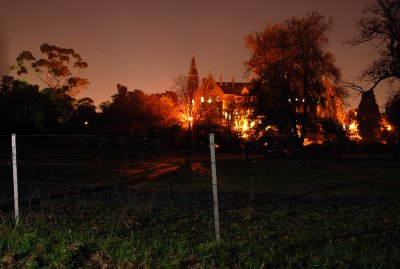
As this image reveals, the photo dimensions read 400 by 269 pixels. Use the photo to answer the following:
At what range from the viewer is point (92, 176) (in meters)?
18.8

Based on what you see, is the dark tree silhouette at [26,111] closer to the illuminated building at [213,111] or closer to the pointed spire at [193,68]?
the illuminated building at [213,111]

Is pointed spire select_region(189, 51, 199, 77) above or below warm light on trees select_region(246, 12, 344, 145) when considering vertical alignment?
above

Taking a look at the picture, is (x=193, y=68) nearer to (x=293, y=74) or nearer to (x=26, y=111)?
(x=26, y=111)

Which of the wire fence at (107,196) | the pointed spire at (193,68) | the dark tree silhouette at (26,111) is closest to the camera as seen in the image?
the wire fence at (107,196)

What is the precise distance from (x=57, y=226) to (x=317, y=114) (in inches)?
1268

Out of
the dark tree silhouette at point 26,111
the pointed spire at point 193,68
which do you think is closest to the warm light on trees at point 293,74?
the dark tree silhouette at point 26,111

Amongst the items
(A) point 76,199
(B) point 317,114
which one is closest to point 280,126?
(B) point 317,114

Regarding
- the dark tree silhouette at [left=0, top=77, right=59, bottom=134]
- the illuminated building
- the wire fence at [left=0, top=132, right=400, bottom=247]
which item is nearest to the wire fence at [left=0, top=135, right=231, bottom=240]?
the wire fence at [left=0, top=132, right=400, bottom=247]

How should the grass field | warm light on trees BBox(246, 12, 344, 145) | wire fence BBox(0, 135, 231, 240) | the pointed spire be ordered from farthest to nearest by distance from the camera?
the pointed spire → warm light on trees BBox(246, 12, 344, 145) → wire fence BBox(0, 135, 231, 240) → the grass field

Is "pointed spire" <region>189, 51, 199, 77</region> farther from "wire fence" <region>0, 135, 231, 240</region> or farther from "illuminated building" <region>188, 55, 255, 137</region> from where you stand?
"wire fence" <region>0, 135, 231, 240</region>

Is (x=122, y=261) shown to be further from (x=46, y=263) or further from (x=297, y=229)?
(x=297, y=229)

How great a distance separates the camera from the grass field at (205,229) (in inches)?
219

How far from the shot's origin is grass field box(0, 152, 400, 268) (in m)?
5.55

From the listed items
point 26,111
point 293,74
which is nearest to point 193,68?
point 26,111
